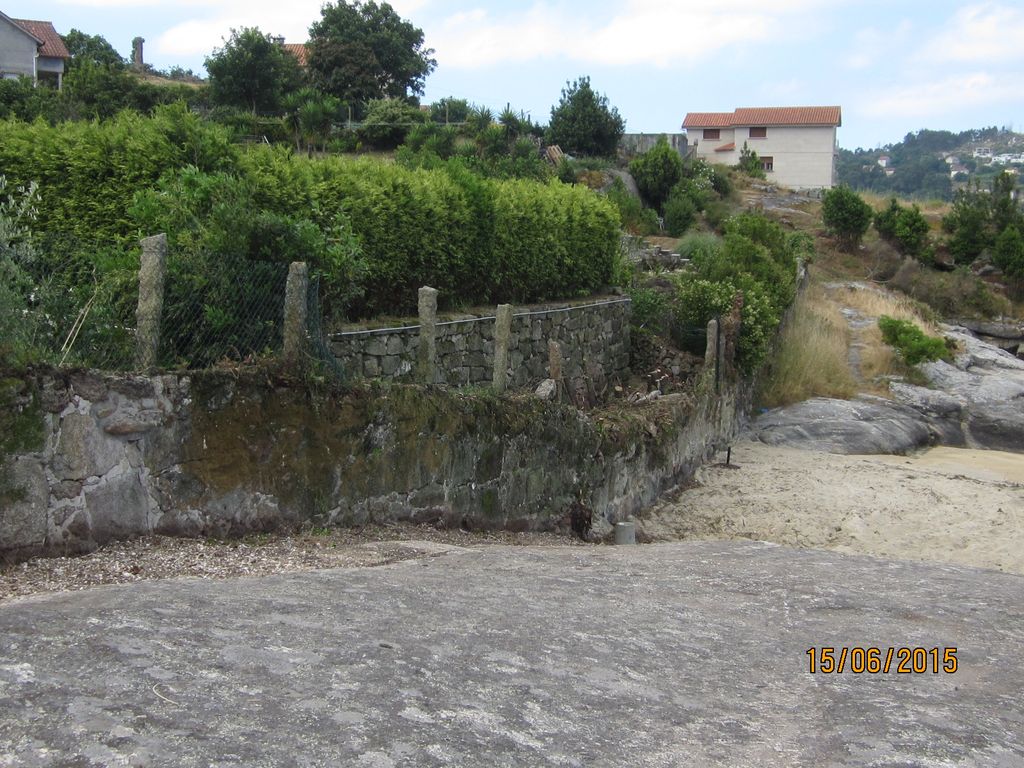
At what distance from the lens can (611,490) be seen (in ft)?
37.7

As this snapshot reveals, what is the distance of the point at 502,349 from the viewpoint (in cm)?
1032

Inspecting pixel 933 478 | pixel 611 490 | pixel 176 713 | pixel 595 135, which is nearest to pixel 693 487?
pixel 611 490

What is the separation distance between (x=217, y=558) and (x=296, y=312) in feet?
6.45

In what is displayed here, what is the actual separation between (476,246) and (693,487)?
4450mm

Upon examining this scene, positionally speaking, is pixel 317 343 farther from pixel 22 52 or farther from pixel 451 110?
pixel 22 52

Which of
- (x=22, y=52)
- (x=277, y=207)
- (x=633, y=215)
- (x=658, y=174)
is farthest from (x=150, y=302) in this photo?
(x=22, y=52)

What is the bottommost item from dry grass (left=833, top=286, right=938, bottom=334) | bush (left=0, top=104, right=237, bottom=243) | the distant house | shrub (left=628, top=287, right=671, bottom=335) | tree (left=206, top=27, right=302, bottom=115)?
shrub (left=628, top=287, right=671, bottom=335)

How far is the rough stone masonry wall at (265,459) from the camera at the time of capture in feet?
19.9

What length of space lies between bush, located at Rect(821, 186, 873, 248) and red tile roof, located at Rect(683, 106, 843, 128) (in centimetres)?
2683

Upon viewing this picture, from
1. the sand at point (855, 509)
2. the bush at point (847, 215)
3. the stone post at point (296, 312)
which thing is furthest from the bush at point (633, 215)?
the stone post at point (296, 312)

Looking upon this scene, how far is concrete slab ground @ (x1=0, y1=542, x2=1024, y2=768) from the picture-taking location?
388 centimetres

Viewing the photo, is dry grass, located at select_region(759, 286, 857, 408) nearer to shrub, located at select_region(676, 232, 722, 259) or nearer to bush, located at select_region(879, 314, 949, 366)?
bush, located at select_region(879, 314, 949, 366)

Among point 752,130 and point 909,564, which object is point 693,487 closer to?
point 909,564
